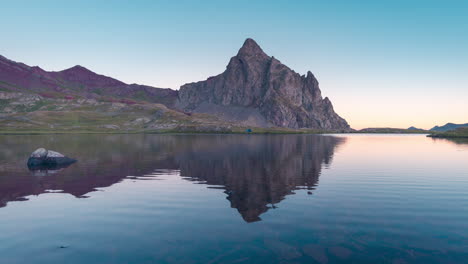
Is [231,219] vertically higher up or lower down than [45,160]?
lower down

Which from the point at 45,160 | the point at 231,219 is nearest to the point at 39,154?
the point at 45,160

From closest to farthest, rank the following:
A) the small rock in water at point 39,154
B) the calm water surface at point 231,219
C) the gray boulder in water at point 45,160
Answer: the calm water surface at point 231,219 < the gray boulder in water at point 45,160 < the small rock in water at point 39,154

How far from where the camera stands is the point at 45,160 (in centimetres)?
5106

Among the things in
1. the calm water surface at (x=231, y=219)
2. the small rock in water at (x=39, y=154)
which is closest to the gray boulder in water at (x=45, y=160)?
the small rock in water at (x=39, y=154)

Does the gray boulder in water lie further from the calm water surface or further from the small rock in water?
the calm water surface

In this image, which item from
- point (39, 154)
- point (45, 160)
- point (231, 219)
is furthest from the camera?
point (45, 160)

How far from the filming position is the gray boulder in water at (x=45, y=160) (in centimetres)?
4966

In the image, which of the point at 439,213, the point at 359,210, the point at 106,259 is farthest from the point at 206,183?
the point at 439,213

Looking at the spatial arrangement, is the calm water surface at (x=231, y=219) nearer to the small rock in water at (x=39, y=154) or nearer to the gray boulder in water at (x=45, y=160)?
the gray boulder in water at (x=45, y=160)

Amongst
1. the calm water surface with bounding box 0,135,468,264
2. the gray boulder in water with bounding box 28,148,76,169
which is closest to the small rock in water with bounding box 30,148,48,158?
the gray boulder in water with bounding box 28,148,76,169

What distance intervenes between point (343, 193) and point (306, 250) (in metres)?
17.4

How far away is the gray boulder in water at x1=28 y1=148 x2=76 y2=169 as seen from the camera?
49.7m

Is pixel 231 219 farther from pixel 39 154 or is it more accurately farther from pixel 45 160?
pixel 39 154

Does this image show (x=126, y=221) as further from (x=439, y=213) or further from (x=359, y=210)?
(x=439, y=213)
